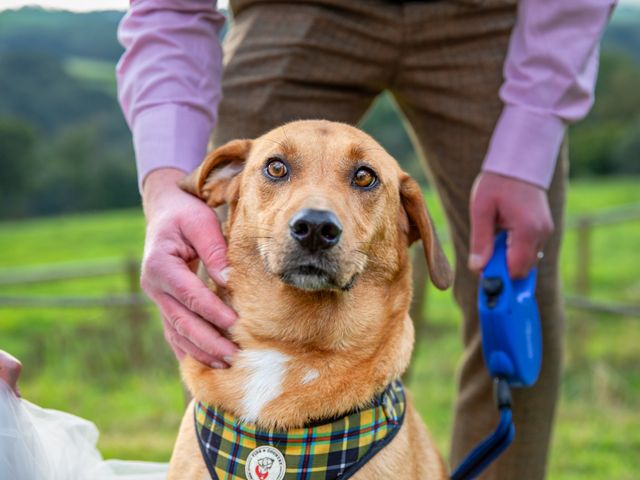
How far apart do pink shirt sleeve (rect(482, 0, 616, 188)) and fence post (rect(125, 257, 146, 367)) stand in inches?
242

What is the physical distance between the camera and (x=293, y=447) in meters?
2.35

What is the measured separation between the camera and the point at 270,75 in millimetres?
3125

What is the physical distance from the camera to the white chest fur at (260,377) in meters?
2.41

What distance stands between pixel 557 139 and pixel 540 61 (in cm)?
30

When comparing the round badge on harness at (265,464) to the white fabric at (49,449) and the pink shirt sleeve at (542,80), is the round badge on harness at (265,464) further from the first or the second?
the pink shirt sleeve at (542,80)

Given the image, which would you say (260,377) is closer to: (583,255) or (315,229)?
(315,229)

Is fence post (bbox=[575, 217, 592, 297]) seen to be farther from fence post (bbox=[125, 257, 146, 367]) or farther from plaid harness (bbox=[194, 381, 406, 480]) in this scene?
plaid harness (bbox=[194, 381, 406, 480])

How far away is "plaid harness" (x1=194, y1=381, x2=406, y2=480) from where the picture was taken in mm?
2320

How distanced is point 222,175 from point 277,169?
239 millimetres

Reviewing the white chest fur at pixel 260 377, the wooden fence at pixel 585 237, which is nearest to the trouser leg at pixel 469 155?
the white chest fur at pixel 260 377

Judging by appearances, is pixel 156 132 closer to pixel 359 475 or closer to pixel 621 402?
pixel 359 475

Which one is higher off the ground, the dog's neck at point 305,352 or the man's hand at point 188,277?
the man's hand at point 188,277

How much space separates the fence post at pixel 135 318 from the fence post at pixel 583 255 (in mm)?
5293

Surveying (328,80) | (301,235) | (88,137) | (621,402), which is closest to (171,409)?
(621,402)
